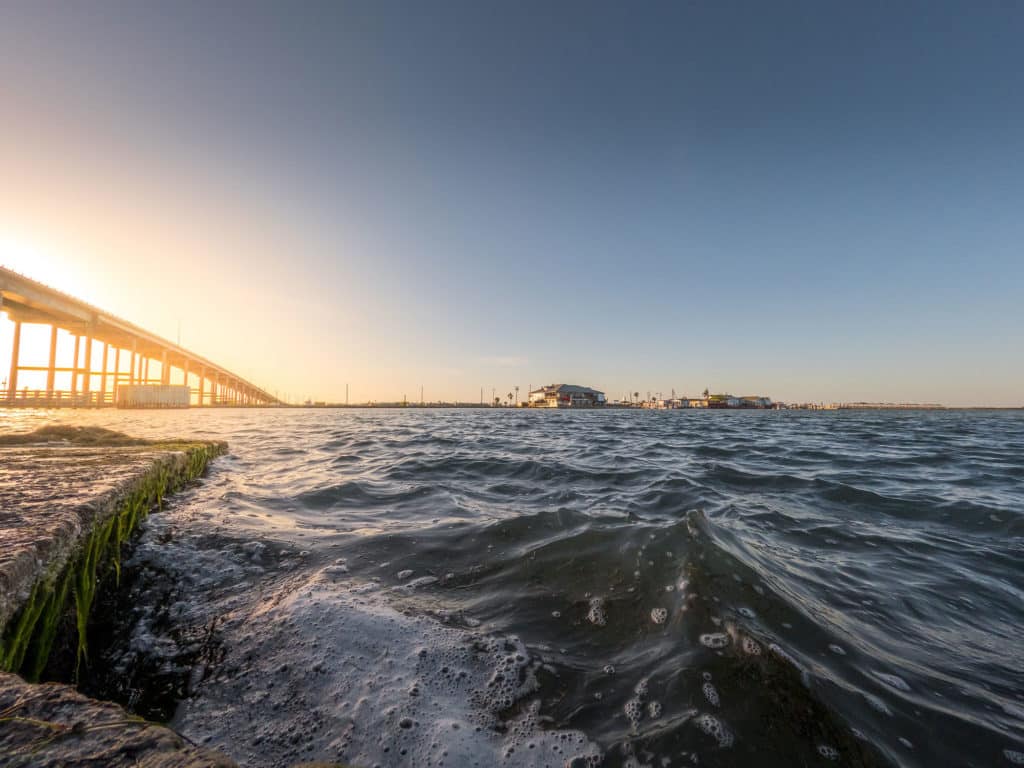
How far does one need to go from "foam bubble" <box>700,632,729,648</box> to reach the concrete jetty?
240 cm

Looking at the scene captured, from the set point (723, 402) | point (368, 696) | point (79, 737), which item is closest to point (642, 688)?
point (368, 696)

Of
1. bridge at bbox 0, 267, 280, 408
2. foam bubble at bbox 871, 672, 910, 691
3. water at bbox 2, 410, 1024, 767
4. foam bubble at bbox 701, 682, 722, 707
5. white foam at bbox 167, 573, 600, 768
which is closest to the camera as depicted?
white foam at bbox 167, 573, 600, 768

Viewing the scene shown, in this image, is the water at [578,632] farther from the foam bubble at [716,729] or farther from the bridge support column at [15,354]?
the bridge support column at [15,354]

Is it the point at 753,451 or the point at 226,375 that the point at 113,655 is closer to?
the point at 753,451

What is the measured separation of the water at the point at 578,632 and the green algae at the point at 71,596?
0.22m

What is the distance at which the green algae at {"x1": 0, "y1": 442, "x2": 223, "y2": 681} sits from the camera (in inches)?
70.8

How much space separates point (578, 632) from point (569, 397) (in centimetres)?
10368

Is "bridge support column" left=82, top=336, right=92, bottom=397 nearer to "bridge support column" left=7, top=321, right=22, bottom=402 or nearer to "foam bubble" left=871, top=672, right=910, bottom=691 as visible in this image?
"bridge support column" left=7, top=321, right=22, bottom=402

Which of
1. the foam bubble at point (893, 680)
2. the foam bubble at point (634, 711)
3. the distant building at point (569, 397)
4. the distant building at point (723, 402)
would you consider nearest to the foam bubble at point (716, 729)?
the foam bubble at point (634, 711)

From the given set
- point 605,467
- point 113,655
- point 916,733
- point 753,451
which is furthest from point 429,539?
point 753,451

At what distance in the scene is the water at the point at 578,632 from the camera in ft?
5.94

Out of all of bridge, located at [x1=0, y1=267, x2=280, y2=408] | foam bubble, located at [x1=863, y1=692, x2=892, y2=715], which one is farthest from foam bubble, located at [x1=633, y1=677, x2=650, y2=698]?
bridge, located at [x1=0, y1=267, x2=280, y2=408]

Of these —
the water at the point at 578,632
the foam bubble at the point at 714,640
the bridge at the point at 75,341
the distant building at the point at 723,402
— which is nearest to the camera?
the water at the point at 578,632

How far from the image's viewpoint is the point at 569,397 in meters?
105
